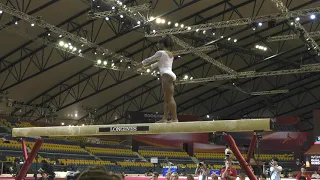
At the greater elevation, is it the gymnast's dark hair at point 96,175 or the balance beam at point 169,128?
the balance beam at point 169,128

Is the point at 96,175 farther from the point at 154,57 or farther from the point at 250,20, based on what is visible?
the point at 250,20

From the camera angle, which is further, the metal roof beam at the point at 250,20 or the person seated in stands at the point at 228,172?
the metal roof beam at the point at 250,20

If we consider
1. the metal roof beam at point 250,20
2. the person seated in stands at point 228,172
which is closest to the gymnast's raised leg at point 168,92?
the person seated in stands at point 228,172

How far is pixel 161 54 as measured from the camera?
7.06 metres

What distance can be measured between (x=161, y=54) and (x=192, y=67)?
71.9ft

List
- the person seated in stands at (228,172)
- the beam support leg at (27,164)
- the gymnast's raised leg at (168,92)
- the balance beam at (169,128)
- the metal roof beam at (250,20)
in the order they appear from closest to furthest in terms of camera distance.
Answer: the balance beam at (169,128), the gymnast's raised leg at (168,92), the beam support leg at (27,164), the person seated in stands at (228,172), the metal roof beam at (250,20)

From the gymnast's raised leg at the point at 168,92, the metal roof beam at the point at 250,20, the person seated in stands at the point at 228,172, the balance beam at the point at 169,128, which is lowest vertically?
the person seated in stands at the point at 228,172

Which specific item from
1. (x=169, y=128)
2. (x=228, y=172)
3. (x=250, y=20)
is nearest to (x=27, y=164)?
(x=169, y=128)

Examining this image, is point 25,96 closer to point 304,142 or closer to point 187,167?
point 187,167

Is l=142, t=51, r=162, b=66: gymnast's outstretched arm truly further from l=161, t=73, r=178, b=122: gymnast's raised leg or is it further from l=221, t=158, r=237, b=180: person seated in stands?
l=221, t=158, r=237, b=180: person seated in stands

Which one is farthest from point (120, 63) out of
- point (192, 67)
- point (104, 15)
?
point (104, 15)

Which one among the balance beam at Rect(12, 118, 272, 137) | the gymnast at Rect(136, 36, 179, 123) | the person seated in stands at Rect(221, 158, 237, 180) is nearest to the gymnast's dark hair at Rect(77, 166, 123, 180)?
the balance beam at Rect(12, 118, 272, 137)

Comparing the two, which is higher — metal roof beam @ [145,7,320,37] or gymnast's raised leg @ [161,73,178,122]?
metal roof beam @ [145,7,320,37]

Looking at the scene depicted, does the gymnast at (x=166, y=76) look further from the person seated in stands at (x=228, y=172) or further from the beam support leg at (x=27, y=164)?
the beam support leg at (x=27, y=164)
